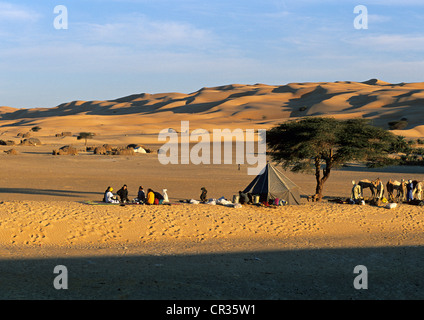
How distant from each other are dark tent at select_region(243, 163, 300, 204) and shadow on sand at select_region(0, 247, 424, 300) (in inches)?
274

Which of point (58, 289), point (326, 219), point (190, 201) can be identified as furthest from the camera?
point (190, 201)

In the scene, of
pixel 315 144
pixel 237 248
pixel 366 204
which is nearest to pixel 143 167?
pixel 315 144

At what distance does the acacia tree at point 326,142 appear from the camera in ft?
69.5

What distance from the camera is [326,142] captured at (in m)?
21.5

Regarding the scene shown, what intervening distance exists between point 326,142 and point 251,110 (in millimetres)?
92717

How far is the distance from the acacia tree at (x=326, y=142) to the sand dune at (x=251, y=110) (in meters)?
41.5
